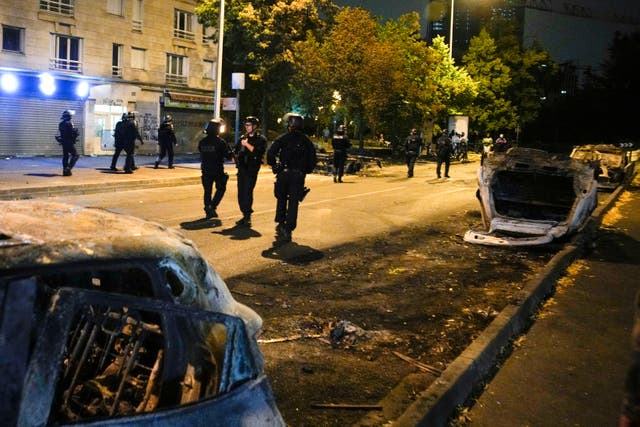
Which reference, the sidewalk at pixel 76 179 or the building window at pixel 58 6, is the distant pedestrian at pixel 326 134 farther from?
the sidewalk at pixel 76 179

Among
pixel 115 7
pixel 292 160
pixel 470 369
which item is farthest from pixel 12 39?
pixel 470 369

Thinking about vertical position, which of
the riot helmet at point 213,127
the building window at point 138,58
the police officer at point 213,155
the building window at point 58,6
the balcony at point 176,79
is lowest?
the police officer at point 213,155

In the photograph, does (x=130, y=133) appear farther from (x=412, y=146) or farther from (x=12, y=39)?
(x=12, y=39)

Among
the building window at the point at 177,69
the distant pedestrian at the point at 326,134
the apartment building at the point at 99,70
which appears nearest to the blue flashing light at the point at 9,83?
the apartment building at the point at 99,70

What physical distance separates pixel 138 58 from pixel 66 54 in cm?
443

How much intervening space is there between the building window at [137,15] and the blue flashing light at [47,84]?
606 cm

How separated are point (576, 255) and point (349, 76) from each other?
19.4 metres

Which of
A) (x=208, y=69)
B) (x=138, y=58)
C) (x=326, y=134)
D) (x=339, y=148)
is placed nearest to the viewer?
(x=339, y=148)

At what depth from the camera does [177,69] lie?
3619 centimetres

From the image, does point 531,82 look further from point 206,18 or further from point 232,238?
point 232,238

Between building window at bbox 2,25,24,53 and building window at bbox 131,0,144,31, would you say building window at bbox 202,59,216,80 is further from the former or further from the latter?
building window at bbox 2,25,24,53

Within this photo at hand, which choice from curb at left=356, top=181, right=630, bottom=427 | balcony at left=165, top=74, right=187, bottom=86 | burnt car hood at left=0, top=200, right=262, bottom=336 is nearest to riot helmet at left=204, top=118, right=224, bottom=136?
curb at left=356, top=181, right=630, bottom=427

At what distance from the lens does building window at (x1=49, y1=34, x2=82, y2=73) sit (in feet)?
96.1

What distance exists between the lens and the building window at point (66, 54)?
29281 mm
